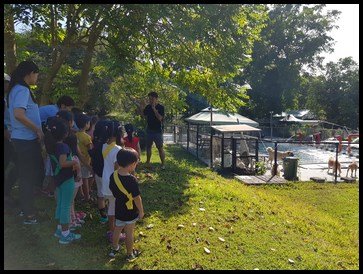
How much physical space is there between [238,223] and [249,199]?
172cm

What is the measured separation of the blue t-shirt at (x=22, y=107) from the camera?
427 centimetres

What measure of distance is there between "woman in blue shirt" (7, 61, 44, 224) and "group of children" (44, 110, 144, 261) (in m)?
0.18

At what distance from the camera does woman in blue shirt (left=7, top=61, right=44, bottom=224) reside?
429 cm

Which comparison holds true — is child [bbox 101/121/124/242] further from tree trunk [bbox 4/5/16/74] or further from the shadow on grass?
tree trunk [bbox 4/5/16/74]

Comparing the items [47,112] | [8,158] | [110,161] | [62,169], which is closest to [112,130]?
[110,161]

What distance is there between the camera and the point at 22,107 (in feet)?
13.9

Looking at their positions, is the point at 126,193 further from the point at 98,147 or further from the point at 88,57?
the point at 88,57

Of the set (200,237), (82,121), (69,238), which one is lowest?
(200,237)

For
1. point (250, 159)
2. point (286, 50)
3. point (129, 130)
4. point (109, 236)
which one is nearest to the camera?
point (109, 236)

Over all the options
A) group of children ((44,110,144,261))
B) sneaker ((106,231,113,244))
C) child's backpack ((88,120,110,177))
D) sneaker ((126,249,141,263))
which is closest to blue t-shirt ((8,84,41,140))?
group of children ((44,110,144,261))

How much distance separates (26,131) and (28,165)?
1.33 ft
